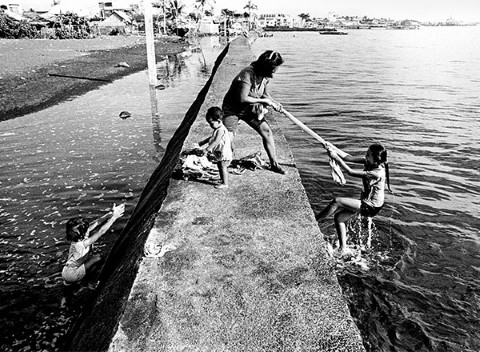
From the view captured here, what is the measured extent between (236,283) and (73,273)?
226 centimetres

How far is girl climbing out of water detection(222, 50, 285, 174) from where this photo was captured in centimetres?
426

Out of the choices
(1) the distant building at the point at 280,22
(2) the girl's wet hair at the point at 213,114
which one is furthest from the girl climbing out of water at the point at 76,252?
(1) the distant building at the point at 280,22

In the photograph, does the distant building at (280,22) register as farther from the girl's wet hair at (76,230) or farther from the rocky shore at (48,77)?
the girl's wet hair at (76,230)

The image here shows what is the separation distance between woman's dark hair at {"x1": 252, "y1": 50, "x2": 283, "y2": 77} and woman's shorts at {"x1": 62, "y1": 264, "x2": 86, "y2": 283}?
2.98m

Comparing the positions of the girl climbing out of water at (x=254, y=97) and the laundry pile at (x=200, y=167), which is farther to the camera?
the laundry pile at (x=200, y=167)

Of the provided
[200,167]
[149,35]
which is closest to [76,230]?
[200,167]

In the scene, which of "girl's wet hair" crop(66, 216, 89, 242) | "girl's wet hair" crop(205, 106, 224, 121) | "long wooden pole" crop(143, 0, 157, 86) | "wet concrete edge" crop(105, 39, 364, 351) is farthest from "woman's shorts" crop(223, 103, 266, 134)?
"long wooden pole" crop(143, 0, 157, 86)

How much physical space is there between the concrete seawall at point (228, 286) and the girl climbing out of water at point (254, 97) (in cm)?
95

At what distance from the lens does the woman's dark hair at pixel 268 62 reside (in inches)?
164

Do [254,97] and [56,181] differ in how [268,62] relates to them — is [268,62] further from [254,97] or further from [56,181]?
[56,181]

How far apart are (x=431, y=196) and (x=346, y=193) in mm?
1553

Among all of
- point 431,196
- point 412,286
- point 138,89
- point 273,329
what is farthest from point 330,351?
point 138,89

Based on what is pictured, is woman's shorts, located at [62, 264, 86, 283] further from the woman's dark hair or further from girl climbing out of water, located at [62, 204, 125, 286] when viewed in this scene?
the woman's dark hair

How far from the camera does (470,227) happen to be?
5742mm
